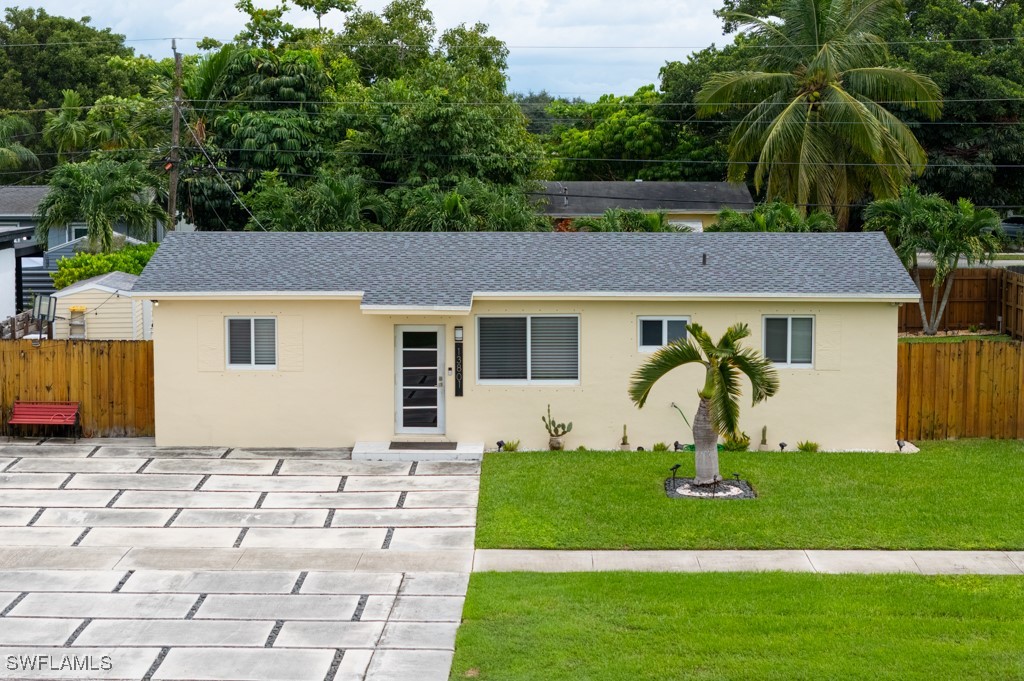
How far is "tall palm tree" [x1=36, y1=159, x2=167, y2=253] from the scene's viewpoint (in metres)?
33.8

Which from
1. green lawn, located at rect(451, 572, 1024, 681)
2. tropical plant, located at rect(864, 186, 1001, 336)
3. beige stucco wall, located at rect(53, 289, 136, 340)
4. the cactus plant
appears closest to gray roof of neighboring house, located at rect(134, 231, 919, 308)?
the cactus plant

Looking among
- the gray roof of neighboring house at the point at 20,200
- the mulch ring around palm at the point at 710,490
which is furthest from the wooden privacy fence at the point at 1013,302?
the gray roof of neighboring house at the point at 20,200

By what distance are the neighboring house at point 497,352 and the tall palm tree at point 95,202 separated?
14.4 m

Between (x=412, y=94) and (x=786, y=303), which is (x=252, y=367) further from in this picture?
(x=412, y=94)

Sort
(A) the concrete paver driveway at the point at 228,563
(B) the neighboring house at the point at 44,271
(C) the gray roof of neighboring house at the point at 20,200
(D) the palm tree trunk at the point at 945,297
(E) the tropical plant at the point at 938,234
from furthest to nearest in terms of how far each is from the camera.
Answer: (C) the gray roof of neighboring house at the point at 20,200 → (B) the neighboring house at the point at 44,271 → (D) the palm tree trunk at the point at 945,297 → (E) the tropical plant at the point at 938,234 → (A) the concrete paver driveway at the point at 228,563

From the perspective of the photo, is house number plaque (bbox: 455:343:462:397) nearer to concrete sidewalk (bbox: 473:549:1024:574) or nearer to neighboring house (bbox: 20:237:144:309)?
concrete sidewalk (bbox: 473:549:1024:574)

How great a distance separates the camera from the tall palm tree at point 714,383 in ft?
55.4

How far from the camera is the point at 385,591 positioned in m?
13.7

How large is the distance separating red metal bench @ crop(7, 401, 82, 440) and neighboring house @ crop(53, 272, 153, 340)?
5797 millimetres

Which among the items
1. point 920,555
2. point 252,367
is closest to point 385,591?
point 920,555

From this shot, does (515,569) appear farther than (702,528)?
No

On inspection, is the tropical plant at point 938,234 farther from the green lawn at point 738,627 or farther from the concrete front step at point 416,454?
the green lawn at point 738,627

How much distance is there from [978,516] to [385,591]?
800 cm

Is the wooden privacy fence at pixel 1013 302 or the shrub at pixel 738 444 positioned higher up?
the wooden privacy fence at pixel 1013 302
